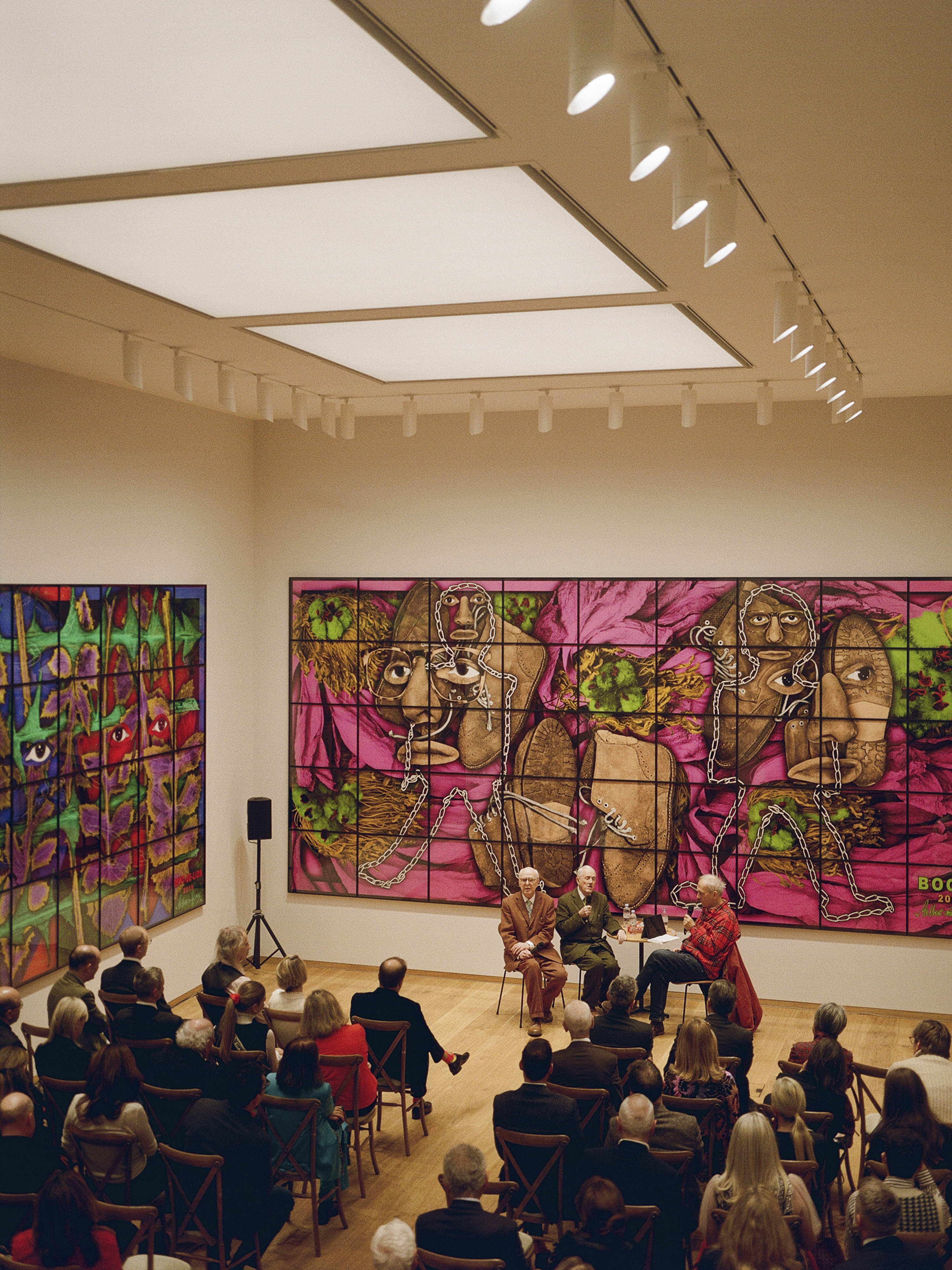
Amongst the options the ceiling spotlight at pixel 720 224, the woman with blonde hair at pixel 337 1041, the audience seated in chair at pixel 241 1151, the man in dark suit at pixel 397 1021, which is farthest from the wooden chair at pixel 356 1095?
the ceiling spotlight at pixel 720 224

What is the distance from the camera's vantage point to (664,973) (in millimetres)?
8547

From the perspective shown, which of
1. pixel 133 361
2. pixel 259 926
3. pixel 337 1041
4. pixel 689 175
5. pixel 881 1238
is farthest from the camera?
pixel 259 926

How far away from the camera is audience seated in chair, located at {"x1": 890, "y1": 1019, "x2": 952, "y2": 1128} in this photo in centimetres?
531

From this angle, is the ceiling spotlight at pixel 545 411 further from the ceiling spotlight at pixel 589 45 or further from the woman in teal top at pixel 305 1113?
the ceiling spotlight at pixel 589 45

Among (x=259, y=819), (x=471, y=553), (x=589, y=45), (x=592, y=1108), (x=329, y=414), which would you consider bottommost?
(x=592, y=1108)

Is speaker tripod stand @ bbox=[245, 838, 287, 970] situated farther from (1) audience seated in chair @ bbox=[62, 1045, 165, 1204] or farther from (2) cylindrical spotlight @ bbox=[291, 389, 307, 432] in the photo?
(1) audience seated in chair @ bbox=[62, 1045, 165, 1204]

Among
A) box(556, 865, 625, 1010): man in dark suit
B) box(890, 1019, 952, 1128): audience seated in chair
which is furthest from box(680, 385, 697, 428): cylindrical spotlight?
box(890, 1019, 952, 1128): audience seated in chair

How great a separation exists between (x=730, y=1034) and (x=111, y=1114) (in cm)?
300

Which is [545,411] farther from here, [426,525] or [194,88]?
[194,88]

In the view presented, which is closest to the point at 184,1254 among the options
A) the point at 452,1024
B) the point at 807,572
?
the point at 452,1024

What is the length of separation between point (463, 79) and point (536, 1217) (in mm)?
4378

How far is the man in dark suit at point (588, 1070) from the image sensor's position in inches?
220

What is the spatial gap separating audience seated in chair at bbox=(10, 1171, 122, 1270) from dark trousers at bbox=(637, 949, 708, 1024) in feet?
17.2

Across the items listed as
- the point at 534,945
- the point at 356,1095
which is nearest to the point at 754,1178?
the point at 356,1095
